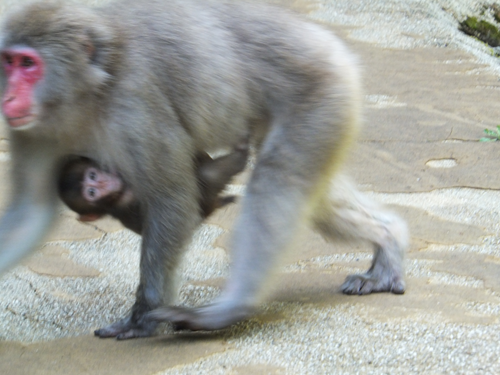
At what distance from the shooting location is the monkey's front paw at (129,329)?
3922 millimetres

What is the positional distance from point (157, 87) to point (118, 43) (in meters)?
0.33

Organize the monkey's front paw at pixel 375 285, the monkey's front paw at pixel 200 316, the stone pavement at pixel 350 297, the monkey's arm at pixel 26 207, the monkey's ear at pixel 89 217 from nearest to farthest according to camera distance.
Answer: the stone pavement at pixel 350 297, the monkey's front paw at pixel 200 316, the monkey's arm at pixel 26 207, the monkey's front paw at pixel 375 285, the monkey's ear at pixel 89 217

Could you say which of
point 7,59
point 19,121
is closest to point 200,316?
point 19,121

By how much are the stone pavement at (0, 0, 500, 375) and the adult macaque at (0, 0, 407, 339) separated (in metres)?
0.28

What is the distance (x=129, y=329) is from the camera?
156 inches

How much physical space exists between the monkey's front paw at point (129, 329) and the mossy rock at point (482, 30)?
7510 millimetres

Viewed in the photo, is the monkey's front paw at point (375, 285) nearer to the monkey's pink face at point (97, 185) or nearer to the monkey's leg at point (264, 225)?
the monkey's leg at point (264, 225)

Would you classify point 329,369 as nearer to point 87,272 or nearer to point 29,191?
point 29,191

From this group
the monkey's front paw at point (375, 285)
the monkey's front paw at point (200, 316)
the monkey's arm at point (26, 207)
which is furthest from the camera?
the monkey's front paw at point (375, 285)

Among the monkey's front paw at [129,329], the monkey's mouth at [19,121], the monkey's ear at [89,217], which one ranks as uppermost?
the monkey's mouth at [19,121]

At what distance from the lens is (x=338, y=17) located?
31.9ft

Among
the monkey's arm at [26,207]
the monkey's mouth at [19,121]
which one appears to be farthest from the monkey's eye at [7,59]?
the monkey's arm at [26,207]

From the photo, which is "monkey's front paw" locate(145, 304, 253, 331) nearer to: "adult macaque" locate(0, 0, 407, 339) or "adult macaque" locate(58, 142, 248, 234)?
"adult macaque" locate(0, 0, 407, 339)

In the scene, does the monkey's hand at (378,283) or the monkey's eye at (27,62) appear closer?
the monkey's eye at (27,62)
